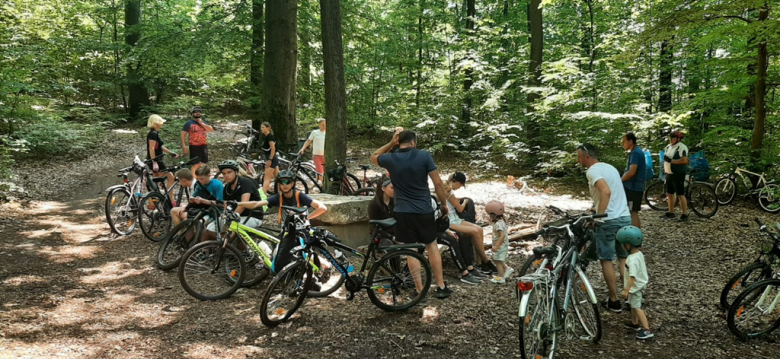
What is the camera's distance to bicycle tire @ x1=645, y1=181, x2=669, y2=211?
979 centimetres

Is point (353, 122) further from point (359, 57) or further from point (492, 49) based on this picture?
point (492, 49)

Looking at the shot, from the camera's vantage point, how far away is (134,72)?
18.2 metres

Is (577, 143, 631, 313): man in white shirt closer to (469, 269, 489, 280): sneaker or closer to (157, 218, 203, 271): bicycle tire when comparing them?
(469, 269, 489, 280): sneaker

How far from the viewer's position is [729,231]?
26.6 feet

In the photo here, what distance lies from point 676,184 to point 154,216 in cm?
899

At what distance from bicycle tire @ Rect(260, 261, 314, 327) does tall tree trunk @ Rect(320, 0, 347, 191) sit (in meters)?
4.16

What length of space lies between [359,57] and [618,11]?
29.8 feet

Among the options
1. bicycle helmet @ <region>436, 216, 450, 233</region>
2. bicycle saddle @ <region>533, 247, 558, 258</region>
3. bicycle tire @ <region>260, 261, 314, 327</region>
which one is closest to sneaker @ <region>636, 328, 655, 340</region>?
bicycle saddle @ <region>533, 247, 558, 258</region>

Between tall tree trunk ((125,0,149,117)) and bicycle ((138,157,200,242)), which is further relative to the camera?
tall tree trunk ((125,0,149,117))

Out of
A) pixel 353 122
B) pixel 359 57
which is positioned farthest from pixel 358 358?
pixel 359 57

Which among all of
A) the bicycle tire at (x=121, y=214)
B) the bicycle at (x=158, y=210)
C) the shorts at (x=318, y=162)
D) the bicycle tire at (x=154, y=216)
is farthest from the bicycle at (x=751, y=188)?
the bicycle tire at (x=121, y=214)

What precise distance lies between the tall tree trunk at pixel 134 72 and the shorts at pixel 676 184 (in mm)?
17211

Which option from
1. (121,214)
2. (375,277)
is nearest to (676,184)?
(375,277)

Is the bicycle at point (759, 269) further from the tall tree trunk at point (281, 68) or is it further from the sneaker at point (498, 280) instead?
the tall tree trunk at point (281, 68)
